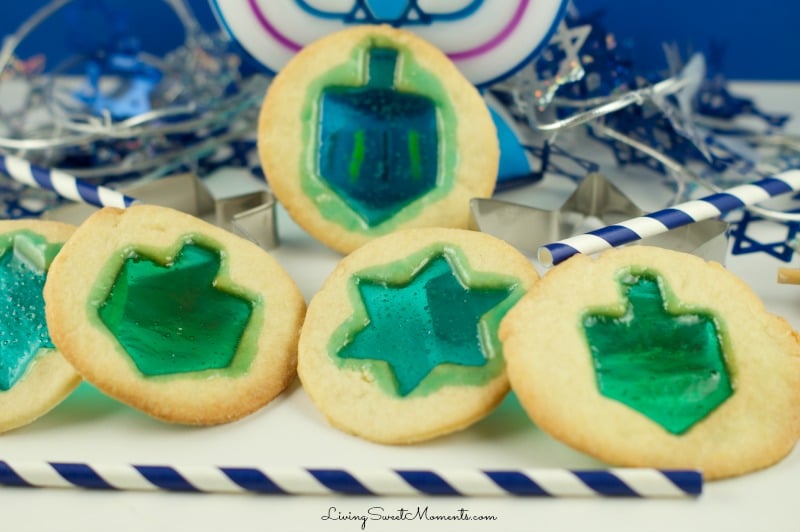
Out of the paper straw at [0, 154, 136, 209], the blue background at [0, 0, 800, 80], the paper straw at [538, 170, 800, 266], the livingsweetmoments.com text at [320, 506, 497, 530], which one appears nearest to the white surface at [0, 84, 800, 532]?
the livingsweetmoments.com text at [320, 506, 497, 530]

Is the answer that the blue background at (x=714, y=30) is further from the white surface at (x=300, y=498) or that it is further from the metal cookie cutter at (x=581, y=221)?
the white surface at (x=300, y=498)

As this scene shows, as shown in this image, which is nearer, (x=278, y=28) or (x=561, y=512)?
(x=561, y=512)

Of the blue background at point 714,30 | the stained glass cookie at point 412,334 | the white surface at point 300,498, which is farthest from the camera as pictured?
the blue background at point 714,30

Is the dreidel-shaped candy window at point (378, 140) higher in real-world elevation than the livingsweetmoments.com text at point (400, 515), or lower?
higher

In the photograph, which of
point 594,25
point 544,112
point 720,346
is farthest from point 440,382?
point 594,25

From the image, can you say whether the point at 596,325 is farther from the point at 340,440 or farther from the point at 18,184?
the point at 18,184

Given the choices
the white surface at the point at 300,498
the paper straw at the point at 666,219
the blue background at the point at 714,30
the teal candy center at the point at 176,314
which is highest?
the blue background at the point at 714,30

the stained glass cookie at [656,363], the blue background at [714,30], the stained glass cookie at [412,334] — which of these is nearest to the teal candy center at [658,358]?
the stained glass cookie at [656,363]

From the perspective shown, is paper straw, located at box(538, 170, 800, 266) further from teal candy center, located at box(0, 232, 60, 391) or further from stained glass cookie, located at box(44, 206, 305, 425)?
teal candy center, located at box(0, 232, 60, 391)
